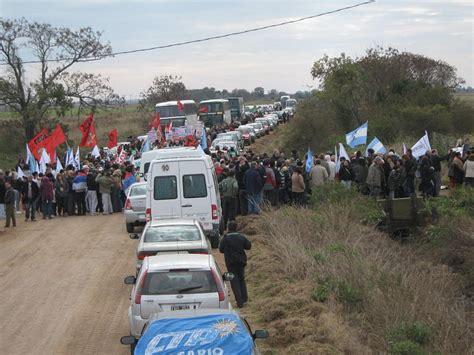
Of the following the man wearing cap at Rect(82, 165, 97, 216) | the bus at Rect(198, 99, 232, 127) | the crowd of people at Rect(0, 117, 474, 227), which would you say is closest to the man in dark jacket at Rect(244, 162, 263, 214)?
the crowd of people at Rect(0, 117, 474, 227)

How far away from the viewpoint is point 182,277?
11508mm

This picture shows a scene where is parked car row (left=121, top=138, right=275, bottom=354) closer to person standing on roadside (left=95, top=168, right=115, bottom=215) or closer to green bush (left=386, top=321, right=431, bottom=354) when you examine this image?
green bush (left=386, top=321, right=431, bottom=354)

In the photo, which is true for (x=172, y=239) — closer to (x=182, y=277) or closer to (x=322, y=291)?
(x=322, y=291)

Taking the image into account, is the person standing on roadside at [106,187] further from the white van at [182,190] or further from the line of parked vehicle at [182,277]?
the white van at [182,190]

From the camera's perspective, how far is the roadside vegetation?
12180 millimetres

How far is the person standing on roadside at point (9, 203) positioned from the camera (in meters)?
25.3

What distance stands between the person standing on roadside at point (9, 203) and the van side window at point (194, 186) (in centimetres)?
786

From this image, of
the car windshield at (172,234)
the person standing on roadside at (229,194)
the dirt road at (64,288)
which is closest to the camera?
the dirt road at (64,288)

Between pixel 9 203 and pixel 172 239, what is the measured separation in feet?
40.3

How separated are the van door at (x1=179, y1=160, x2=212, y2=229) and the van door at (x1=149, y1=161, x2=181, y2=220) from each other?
0.51ft

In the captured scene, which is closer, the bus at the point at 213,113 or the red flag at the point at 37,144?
the red flag at the point at 37,144

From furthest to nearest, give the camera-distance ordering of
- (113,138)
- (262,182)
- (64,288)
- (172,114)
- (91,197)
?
1. (172,114)
2. (113,138)
3. (91,197)
4. (262,182)
5. (64,288)

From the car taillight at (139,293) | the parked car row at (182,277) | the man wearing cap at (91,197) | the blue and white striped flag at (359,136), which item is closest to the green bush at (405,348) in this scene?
the parked car row at (182,277)

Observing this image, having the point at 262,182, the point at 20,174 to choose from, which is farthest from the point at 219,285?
the point at 20,174
